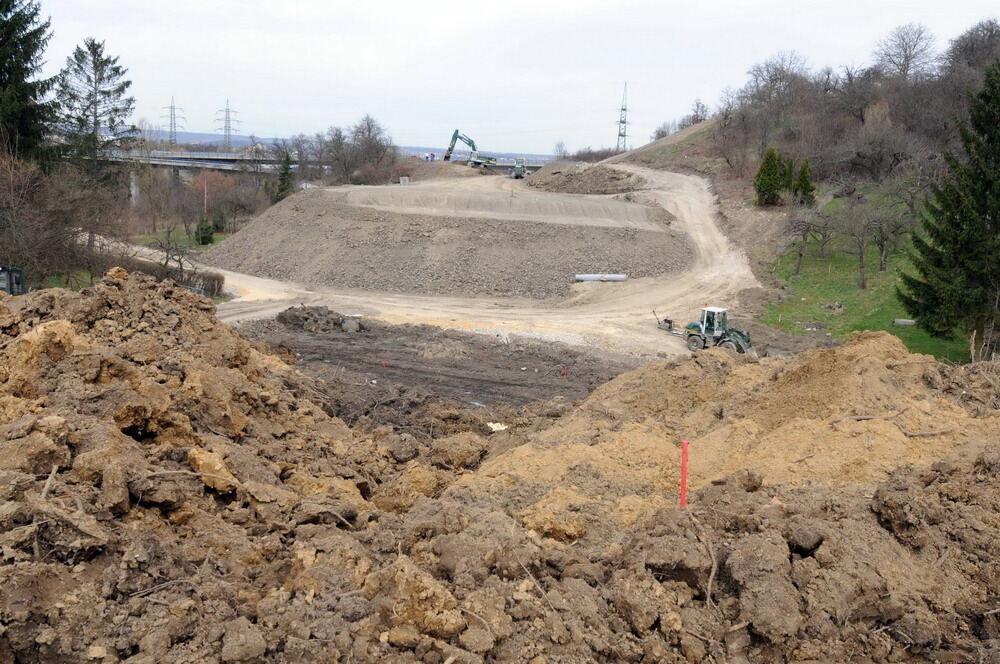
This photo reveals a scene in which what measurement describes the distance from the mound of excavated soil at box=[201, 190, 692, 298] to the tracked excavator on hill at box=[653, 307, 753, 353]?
9.49m

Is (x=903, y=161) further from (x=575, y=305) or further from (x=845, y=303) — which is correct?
(x=575, y=305)

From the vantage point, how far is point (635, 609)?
17.3 feet

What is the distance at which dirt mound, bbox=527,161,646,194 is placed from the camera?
48.6 meters

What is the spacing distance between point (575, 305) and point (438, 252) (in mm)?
8077

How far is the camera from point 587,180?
50125 millimetres

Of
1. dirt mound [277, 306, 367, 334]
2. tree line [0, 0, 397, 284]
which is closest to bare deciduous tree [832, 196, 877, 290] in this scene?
dirt mound [277, 306, 367, 334]

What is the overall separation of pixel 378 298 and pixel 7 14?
17.8 metres

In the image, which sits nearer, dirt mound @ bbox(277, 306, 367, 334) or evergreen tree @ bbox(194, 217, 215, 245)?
dirt mound @ bbox(277, 306, 367, 334)

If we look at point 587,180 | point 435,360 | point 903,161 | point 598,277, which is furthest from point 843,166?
point 435,360

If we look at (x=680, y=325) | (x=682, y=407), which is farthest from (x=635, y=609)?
(x=680, y=325)

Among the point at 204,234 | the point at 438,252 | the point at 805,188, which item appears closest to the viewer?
the point at 438,252

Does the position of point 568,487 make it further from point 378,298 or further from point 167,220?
point 167,220

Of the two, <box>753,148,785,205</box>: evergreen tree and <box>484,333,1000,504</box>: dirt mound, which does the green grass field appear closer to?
<box>753,148,785,205</box>: evergreen tree

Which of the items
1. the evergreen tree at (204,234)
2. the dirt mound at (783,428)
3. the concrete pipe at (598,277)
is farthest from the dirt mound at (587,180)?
the dirt mound at (783,428)
